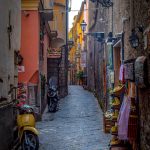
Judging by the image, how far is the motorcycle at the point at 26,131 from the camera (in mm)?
8750

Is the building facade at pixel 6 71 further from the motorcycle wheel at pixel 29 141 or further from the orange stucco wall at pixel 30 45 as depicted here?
the orange stucco wall at pixel 30 45

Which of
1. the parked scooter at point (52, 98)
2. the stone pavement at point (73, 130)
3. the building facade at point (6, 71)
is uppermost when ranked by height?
the building facade at point (6, 71)

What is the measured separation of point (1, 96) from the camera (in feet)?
27.1

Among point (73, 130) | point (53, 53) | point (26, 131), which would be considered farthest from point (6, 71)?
point (53, 53)

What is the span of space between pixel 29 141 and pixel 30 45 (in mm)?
6638

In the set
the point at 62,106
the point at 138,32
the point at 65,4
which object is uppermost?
the point at 65,4

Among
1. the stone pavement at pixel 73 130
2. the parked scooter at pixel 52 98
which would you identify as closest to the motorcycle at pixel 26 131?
the stone pavement at pixel 73 130

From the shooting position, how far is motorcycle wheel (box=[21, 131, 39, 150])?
28.6 feet

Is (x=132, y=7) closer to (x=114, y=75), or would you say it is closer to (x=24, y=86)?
(x=114, y=75)

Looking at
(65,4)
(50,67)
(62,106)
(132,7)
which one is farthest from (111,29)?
(65,4)

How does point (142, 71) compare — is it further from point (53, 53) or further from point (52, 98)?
point (53, 53)

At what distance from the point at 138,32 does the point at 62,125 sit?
7169 millimetres

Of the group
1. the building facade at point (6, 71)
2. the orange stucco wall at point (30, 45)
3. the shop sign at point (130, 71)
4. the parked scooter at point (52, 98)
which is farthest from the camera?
the parked scooter at point (52, 98)

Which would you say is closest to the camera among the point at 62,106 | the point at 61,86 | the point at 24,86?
the point at 24,86
